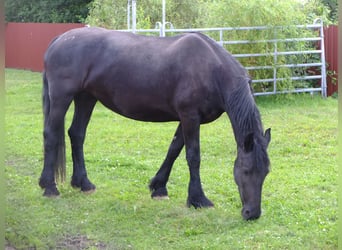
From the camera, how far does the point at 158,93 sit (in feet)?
16.2

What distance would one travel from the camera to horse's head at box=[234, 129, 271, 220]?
14.2 ft

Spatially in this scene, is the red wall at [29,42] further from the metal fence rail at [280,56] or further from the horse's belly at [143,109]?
the horse's belly at [143,109]

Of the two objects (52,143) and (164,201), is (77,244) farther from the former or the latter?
(52,143)

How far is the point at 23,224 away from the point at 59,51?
5.64ft

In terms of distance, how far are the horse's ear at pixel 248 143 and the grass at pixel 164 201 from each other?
589mm

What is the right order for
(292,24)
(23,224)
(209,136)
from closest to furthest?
(23,224) → (209,136) → (292,24)

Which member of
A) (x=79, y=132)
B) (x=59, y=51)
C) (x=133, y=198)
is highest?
(x=59, y=51)

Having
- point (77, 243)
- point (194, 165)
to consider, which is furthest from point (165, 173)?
point (77, 243)

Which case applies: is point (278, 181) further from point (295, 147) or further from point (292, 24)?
point (292, 24)

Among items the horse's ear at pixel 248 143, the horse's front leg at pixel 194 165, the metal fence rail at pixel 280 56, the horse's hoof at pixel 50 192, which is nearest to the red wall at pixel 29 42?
the metal fence rail at pixel 280 56

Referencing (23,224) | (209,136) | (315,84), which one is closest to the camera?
(23,224)

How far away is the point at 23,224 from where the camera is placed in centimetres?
437

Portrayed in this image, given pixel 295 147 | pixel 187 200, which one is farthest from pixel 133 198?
pixel 295 147

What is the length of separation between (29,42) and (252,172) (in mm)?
15886
